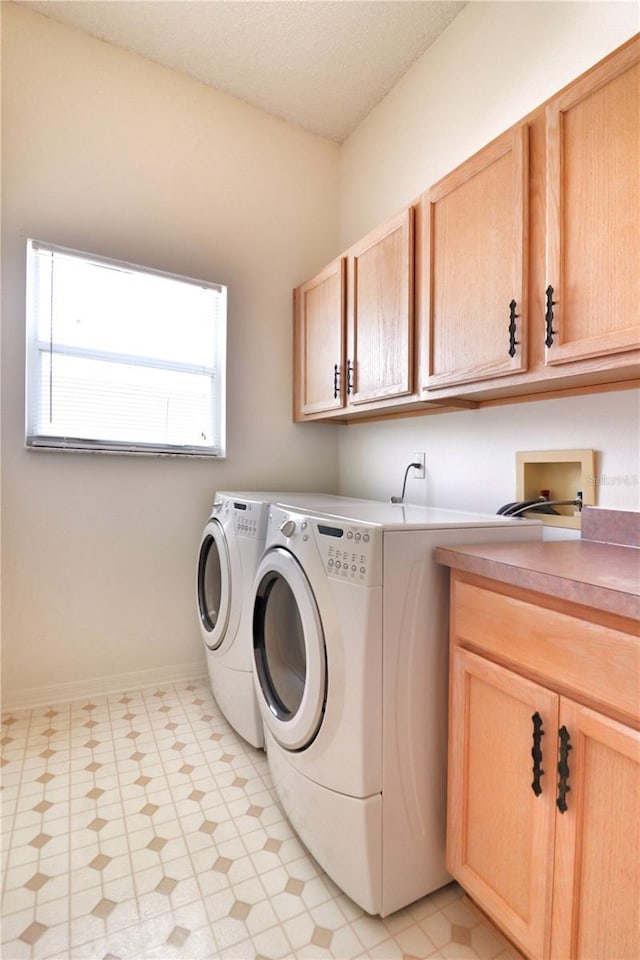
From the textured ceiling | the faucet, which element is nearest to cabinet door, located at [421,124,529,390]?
the faucet

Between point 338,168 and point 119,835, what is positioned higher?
point 338,168

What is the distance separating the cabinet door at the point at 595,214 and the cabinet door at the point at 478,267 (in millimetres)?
95

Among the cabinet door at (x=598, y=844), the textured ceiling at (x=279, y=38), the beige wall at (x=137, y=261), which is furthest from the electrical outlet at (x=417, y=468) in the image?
the textured ceiling at (x=279, y=38)

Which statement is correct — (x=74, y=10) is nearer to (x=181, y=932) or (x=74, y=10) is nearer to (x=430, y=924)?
(x=181, y=932)

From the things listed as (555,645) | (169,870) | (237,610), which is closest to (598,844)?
(555,645)

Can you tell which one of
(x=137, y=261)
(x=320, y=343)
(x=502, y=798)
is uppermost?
(x=137, y=261)

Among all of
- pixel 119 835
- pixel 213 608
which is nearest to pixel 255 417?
pixel 213 608

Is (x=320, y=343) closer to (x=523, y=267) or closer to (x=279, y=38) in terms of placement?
(x=523, y=267)

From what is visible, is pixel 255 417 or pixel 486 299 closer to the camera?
pixel 486 299

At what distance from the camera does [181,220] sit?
7.63 feet

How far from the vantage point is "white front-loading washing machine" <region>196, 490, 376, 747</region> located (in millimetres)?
1721

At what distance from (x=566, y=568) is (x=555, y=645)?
0.16 m

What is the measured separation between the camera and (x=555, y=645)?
0.88m

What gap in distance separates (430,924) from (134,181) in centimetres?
296
